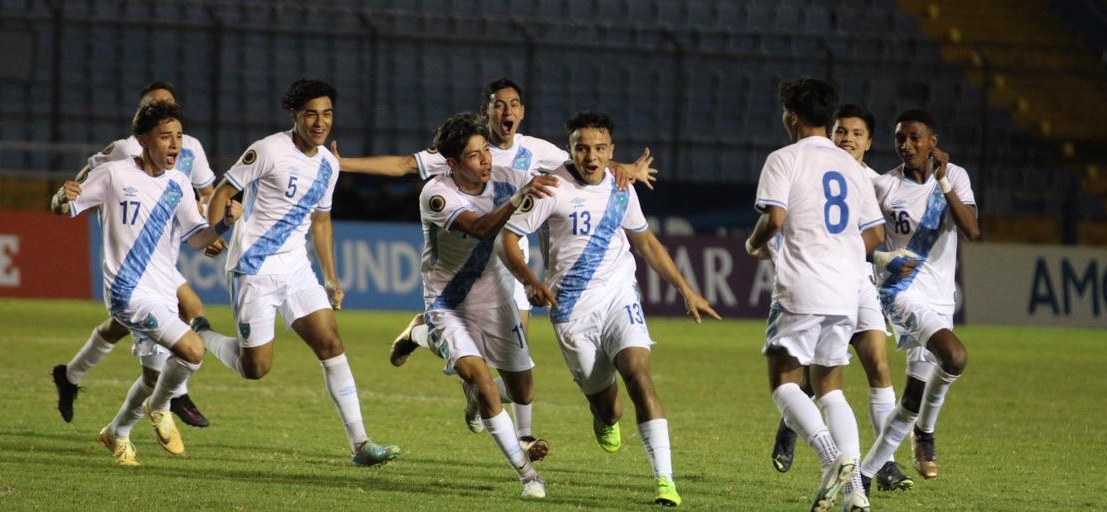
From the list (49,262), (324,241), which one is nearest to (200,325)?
(324,241)

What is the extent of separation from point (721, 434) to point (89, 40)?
1656 centimetres

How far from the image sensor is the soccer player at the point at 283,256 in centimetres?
873

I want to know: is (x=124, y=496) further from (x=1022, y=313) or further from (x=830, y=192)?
(x=1022, y=313)

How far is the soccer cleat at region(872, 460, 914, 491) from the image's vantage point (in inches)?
324

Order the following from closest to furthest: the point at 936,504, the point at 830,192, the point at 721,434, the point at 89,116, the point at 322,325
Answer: the point at 830,192
the point at 936,504
the point at 322,325
the point at 721,434
the point at 89,116

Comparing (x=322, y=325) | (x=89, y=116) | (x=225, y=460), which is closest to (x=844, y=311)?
(x=322, y=325)

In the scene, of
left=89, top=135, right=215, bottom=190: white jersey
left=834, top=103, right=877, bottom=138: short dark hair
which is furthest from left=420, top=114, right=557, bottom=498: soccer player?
left=89, top=135, right=215, bottom=190: white jersey

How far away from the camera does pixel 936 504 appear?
7816 millimetres

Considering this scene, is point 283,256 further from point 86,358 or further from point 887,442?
point 887,442

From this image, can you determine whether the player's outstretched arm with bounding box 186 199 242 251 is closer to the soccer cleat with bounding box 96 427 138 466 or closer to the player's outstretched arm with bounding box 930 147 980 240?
the soccer cleat with bounding box 96 427 138 466

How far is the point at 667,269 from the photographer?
7918mm

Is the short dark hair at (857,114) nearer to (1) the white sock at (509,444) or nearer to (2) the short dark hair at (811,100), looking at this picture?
(2) the short dark hair at (811,100)

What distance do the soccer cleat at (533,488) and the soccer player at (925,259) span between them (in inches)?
79.9

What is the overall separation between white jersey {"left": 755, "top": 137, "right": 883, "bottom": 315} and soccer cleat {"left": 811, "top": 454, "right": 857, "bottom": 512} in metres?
0.67
